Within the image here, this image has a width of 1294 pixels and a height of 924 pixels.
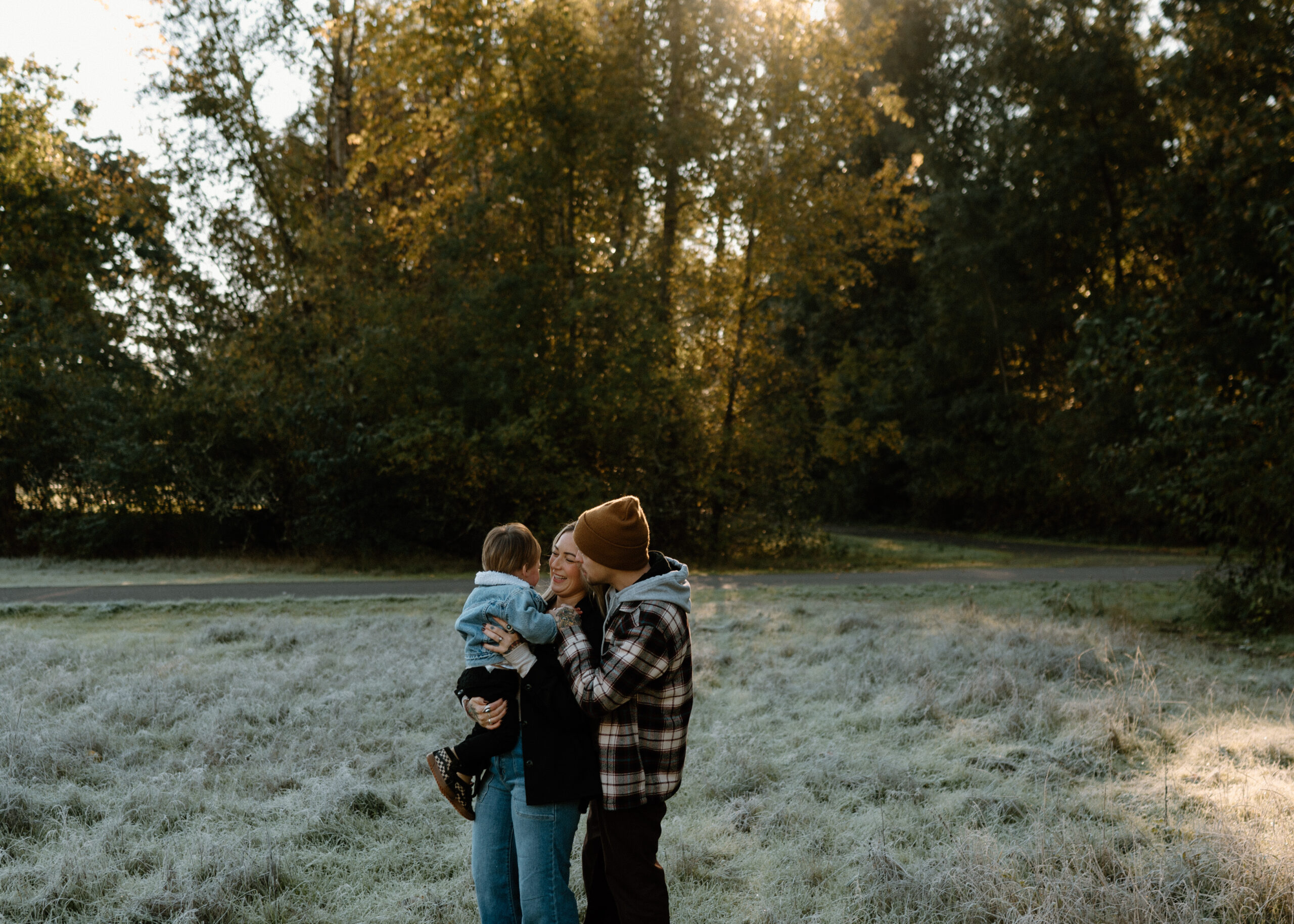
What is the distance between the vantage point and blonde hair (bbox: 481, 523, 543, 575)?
282 centimetres

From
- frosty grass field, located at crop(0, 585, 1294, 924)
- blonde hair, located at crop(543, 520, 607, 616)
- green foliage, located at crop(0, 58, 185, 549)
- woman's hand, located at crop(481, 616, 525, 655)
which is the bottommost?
frosty grass field, located at crop(0, 585, 1294, 924)

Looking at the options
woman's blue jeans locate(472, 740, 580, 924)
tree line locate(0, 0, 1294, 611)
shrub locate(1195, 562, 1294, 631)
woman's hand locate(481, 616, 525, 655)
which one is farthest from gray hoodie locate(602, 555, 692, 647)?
tree line locate(0, 0, 1294, 611)

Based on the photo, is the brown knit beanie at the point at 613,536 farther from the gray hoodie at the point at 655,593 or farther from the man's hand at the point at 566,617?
the man's hand at the point at 566,617

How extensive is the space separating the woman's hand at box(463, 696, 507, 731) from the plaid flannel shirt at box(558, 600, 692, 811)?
0.70ft

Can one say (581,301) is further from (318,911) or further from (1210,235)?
(318,911)

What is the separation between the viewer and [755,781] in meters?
5.06

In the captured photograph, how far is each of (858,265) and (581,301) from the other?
20.9ft

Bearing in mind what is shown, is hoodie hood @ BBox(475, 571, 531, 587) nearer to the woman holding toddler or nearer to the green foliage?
the woman holding toddler

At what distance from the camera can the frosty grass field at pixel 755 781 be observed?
12.1 feet

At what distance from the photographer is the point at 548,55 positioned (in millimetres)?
15484

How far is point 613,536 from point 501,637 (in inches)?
16.5

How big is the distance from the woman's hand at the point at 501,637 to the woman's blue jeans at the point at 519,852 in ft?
0.99

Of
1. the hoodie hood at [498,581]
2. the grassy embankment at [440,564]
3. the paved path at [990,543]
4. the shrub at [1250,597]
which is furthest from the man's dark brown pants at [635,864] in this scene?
the paved path at [990,543]

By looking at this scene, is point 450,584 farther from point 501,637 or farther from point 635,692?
point 635,692
